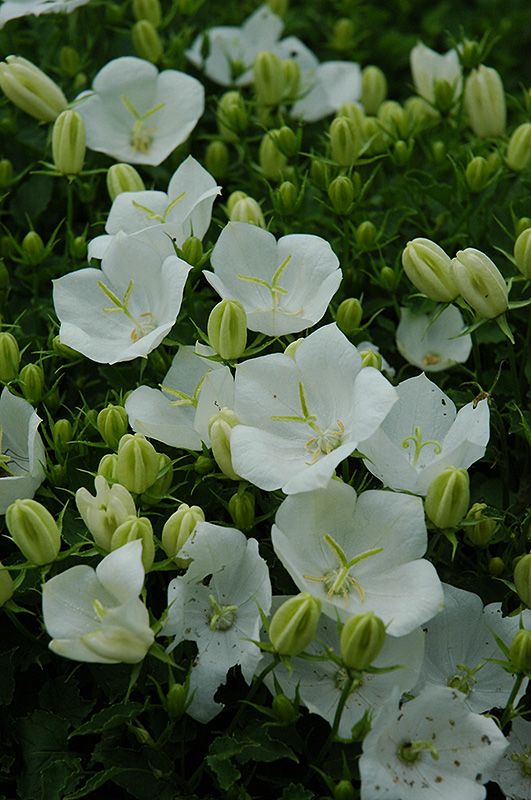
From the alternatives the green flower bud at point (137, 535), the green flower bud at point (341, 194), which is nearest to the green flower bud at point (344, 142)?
the green flower bud at point (341, 194)

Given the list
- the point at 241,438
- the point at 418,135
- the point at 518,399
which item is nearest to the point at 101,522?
the point at 241,438

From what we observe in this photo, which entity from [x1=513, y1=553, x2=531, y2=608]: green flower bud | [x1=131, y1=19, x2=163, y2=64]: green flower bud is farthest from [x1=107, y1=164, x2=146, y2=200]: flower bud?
[x1=513, y1=553, x2=531, y2=608]: green flower bud

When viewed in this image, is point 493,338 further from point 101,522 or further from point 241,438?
point 101,522

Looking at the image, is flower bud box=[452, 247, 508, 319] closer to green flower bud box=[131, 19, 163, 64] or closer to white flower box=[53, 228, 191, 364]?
white flower box=[53, 228, 191, 364]

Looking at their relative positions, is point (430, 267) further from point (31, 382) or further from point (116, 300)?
point (31, 382)

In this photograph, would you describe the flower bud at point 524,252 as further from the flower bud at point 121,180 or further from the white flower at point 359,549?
the flower bud at point 121,180

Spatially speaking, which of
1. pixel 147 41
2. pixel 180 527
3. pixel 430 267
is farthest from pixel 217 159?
pixel 180 527

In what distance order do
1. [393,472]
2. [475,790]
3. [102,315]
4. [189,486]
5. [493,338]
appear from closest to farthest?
[475,790]
[393,472]
[189,486]
[102,315]
[493,338]
